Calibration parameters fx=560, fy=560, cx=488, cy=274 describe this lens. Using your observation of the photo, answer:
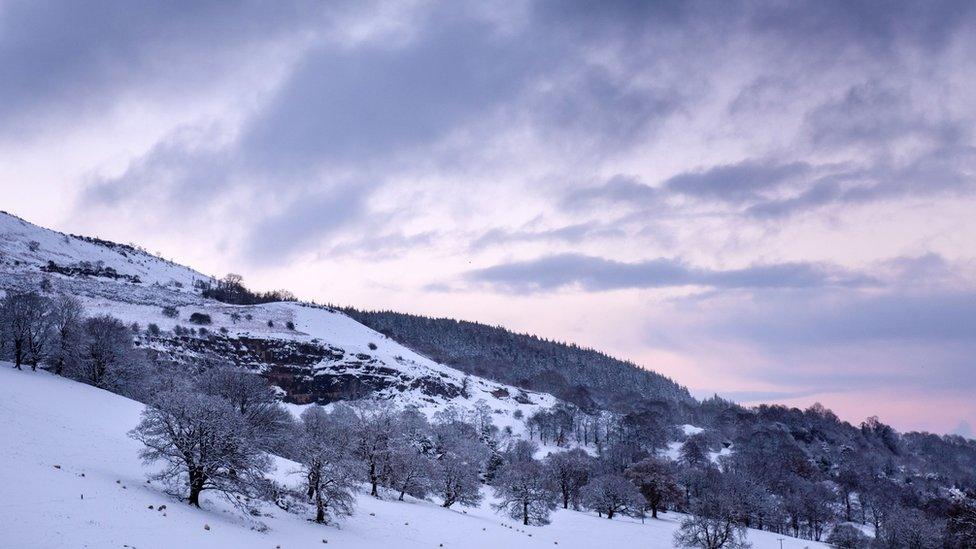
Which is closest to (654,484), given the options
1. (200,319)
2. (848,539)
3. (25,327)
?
(848,539)

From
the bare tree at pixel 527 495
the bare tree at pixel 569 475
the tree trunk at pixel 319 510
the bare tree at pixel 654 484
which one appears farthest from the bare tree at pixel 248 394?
the bare tree at pixel 654 484

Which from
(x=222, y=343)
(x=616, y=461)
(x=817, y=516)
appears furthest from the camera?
(x=222, y=343)

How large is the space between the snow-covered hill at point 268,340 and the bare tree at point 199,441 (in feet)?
344

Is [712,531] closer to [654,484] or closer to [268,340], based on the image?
[654,484]

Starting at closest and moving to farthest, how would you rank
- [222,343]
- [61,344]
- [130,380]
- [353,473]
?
[353,473] → [61,344] → [130,380] → [222,343]

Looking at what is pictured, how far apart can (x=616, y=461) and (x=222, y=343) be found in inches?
3969

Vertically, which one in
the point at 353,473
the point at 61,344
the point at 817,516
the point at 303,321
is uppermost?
the point at 303,321

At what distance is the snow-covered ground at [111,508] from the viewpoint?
21375 mm

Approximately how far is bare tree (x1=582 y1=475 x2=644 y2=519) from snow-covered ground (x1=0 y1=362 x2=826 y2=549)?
18189 millimetres

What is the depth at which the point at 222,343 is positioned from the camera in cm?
14338

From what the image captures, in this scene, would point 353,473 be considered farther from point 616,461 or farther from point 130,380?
point 616,461

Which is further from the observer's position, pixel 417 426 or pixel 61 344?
pixel 417 426

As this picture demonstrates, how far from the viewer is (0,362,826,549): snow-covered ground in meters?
21.4

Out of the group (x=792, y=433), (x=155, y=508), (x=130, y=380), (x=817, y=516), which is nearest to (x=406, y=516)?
(x=155, y=508)
